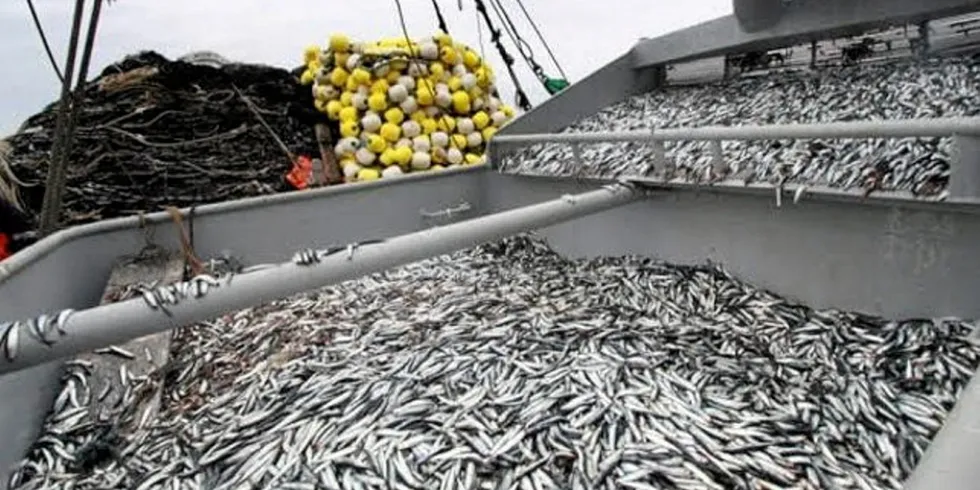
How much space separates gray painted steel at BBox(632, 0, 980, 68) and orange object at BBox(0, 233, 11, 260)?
5.28 meters

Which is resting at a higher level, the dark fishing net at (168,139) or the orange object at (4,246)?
the dark fishing net at (168,139)

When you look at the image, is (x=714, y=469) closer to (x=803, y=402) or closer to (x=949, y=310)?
(x=803, y=402)

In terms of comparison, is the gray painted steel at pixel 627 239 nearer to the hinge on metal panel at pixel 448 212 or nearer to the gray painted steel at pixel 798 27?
the hinge on metal panel at pixel 448 212

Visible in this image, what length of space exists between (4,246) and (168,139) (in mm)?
2980

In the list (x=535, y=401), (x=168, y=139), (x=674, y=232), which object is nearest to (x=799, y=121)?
(x=674, y=232)

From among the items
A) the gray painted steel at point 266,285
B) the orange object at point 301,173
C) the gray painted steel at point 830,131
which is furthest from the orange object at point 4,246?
the gray painted steel at point 830,131

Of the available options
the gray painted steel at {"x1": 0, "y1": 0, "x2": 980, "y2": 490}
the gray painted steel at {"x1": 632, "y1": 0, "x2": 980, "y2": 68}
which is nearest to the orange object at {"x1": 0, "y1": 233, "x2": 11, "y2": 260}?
the gray painted steel at {"x1": 0, "y1": 0, "x2": 980, "y2": 490}

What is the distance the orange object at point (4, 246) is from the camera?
4033mm

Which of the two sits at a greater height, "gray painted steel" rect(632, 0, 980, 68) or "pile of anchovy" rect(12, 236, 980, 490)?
"gray painted steel" rect(632, 0, 980, 68)

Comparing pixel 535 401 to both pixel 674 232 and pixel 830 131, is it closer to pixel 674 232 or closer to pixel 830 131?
pixel 830 131

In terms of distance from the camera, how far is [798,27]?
5027mm

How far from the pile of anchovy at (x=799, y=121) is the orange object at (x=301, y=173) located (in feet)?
7.50

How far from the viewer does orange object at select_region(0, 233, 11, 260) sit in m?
4.03

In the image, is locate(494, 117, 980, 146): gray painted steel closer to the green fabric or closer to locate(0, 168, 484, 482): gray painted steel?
locate(0, 168, 484, 482): gray painted steel
